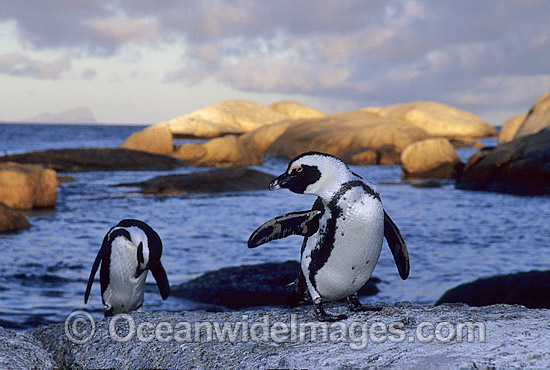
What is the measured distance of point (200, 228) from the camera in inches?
473

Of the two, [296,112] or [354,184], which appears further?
[296,112]

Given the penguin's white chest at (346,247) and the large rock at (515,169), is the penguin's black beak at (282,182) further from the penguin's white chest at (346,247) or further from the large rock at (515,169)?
the large rock at (515,169)

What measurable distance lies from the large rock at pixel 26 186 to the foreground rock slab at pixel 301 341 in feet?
34.7

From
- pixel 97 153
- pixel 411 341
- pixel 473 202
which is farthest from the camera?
pixel 97 153

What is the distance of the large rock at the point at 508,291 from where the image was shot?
571 centimetres

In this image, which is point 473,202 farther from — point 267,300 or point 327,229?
point 327,229

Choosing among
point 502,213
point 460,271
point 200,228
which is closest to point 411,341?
point 460,271

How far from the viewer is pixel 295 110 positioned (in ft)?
229

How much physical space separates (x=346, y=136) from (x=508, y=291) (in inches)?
1257

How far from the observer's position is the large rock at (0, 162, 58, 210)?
45.8 ft

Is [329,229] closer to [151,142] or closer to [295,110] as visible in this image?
[151,142]

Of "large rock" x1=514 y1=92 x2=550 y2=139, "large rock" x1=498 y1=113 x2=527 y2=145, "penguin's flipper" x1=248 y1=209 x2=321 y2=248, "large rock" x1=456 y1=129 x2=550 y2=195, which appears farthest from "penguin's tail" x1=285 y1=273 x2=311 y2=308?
"large rock" x1=498 y1=113 x2=527 y2=145

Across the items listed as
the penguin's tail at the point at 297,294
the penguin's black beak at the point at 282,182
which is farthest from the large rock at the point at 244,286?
the penguin's black beak at the point at 282,182

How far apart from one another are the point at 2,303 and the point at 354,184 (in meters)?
4.82
